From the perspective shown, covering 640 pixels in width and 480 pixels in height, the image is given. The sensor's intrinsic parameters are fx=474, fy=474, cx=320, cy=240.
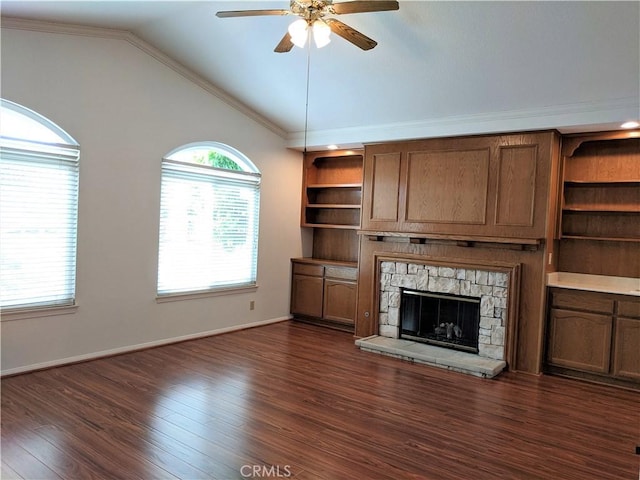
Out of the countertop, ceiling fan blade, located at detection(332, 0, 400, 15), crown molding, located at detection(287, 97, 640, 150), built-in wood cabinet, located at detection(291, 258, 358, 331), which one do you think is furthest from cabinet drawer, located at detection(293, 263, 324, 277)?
ceiling fan blade, located at detection(332, 0, 400, 15)

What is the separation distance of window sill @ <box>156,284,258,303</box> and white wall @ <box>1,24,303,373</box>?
6cm

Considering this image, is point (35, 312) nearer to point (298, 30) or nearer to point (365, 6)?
point (298, 30)

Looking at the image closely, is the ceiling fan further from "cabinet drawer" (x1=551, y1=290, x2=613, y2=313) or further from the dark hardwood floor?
"cabinet drawer" (x1=551, y1=290, x2=613, y2=313)

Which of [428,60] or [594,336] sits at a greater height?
[428,60]

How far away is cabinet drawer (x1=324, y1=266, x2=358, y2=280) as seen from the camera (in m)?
6.33

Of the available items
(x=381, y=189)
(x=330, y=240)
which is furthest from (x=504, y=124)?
(x=330, y=240)

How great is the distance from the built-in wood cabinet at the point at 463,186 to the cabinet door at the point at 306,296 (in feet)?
4.25

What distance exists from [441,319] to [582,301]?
150 cm

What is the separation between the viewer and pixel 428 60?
168 inches

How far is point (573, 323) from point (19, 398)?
4.92 meters

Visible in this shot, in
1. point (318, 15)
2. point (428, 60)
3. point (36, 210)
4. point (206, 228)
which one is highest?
point (428, 60)

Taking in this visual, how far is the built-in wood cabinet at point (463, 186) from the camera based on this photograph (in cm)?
477

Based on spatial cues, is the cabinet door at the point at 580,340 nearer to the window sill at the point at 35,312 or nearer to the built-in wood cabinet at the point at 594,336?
the built-in wood cabinet at the point at 594,336

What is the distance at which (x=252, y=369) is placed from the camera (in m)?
4.55
